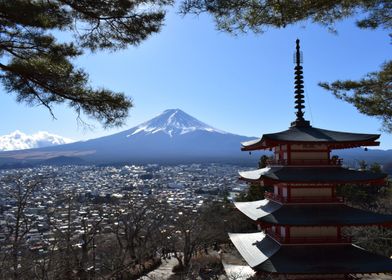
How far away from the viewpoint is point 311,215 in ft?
33.9

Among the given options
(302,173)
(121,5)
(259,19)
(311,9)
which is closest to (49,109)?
(121,5)

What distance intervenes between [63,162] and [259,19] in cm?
15036

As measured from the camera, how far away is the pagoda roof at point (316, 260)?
950 cm

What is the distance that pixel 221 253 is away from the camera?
25781 millimetres

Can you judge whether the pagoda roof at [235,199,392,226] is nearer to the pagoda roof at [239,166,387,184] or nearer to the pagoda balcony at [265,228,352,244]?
the pagoda balcony at [265,228,352,244]

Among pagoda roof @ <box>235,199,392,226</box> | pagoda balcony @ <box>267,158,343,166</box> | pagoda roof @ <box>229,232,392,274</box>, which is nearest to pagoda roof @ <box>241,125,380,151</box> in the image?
pagoda balcony @ <box>267,158,343,166</box>

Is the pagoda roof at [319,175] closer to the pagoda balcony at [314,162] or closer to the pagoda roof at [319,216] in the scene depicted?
the pagoda balcony at [314,162]

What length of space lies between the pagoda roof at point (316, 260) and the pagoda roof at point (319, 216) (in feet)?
2.40

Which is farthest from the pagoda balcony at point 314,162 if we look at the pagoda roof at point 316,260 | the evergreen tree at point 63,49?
the evergreen tree at point 63,49

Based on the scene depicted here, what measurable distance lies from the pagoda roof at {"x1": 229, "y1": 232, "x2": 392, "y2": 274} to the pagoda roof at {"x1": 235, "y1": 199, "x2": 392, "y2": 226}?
28.9 inches

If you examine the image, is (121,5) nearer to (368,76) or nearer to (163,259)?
(368,76)

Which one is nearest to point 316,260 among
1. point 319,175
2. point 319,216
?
point 319,216

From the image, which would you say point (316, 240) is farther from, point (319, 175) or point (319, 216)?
point (319, 175)

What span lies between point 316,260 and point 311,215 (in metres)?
1.11
